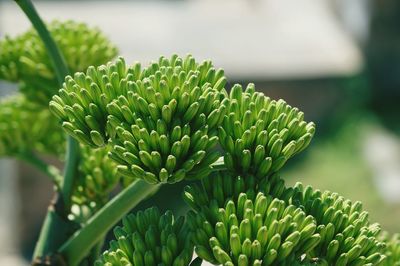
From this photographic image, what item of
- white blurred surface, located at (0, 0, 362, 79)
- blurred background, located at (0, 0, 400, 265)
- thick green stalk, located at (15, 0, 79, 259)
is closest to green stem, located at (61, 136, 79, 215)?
thick green stalk, located at (15, 0, 79, 259)

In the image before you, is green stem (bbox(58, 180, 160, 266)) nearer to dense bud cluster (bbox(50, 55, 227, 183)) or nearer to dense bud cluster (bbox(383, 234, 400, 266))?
dense bud cluster (bbox(50, 55, 227, 183))

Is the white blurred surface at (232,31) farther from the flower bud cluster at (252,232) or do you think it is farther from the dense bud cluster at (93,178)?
the flower bud cluster at (252,232)

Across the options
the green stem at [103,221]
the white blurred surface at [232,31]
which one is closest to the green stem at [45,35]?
the green stem at [103,221]

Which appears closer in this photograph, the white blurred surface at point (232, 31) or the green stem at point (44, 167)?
the green stem at point (44, 167)

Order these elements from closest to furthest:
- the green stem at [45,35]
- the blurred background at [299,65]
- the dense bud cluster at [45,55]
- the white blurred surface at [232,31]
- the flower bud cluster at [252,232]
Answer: the flower bud cluster at [252,232]
the green stem at [45,35]
the dense bud cluster at [45,55]
the blurred background at [299,65]
the white blurred surface at [232,31]

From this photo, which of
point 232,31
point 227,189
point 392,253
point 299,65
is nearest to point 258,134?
point 227,189

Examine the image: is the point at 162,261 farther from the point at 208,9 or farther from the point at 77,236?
the point at 208,9

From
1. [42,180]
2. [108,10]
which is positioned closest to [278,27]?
[108,10]
